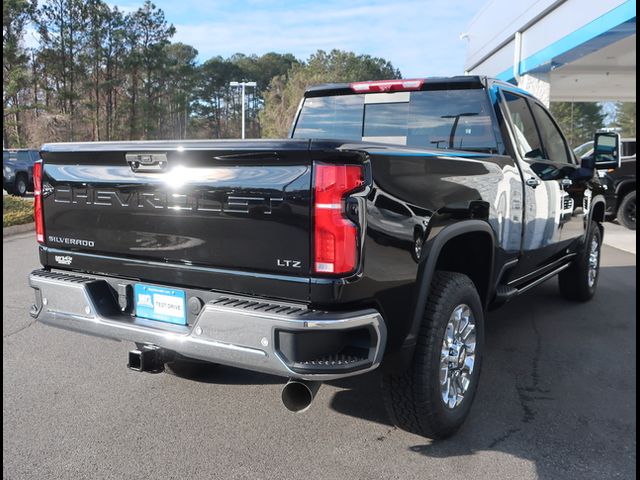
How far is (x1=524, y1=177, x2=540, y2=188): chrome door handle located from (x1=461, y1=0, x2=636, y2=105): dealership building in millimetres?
8049

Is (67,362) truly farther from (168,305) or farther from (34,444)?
(168,305)

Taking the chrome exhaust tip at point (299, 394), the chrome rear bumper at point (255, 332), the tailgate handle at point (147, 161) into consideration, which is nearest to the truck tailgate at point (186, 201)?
the tailgate handle at point (147, 161)

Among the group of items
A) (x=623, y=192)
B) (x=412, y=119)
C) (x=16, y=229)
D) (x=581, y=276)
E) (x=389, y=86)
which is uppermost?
(x=389, y=86)

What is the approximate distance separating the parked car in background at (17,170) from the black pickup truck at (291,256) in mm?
18129

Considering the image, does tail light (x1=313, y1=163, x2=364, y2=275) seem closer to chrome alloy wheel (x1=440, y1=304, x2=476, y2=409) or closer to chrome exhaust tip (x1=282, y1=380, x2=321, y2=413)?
chrome exhaust tip (x1=282, y1=380, x2=321, y2=413)

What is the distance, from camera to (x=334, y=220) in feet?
7.77

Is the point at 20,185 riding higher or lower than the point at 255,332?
lower

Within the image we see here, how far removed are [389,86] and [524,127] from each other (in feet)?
3.73

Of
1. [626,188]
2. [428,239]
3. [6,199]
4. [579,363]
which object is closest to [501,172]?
[428,239]

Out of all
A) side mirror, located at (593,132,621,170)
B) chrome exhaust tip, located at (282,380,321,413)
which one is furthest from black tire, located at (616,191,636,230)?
chrome exhaust tip, located at (282,380,321,413)

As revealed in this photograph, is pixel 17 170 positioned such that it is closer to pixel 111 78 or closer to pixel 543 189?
pixel 543 189

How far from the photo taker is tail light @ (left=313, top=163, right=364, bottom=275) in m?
2.36

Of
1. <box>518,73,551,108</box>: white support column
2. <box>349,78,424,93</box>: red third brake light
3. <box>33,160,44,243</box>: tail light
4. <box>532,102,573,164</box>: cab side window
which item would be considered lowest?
<box>33,160,44,243</box>: tail light

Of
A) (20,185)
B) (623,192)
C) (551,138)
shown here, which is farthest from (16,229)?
(623,192)
